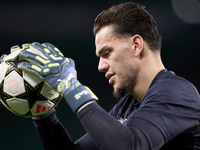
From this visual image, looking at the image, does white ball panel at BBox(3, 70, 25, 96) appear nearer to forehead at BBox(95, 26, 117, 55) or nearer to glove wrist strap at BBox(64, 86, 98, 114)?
glove wrist strap at BBox(64, 86, 98, 114)

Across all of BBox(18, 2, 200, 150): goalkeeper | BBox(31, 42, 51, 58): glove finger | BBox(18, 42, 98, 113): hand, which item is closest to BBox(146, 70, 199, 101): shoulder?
BBox(18, 2, 200, 150): goalkeeper

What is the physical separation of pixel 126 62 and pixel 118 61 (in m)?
0.04

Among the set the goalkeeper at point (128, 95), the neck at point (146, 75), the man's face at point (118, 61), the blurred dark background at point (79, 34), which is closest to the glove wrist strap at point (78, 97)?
the goalkeeper at point (128, 95)

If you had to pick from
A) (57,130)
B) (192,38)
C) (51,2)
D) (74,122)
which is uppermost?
(51,2)

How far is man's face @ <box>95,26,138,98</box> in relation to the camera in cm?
127

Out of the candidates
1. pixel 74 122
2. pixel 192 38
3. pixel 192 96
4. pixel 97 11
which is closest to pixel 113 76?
pixel 192 96

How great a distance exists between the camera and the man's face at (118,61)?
127cm

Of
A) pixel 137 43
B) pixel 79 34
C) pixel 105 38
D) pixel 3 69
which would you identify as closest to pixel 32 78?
pixel 3 69

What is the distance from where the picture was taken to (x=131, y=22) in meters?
1.35

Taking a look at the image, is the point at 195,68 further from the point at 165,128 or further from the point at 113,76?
the point at 165,128

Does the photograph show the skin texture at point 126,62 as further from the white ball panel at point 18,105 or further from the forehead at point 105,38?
the white ball panel at point 18,105

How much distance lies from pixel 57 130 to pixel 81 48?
83.5 inches

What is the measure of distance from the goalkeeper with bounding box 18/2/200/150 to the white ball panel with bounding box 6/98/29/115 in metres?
0.20

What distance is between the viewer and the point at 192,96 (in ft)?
3.62
